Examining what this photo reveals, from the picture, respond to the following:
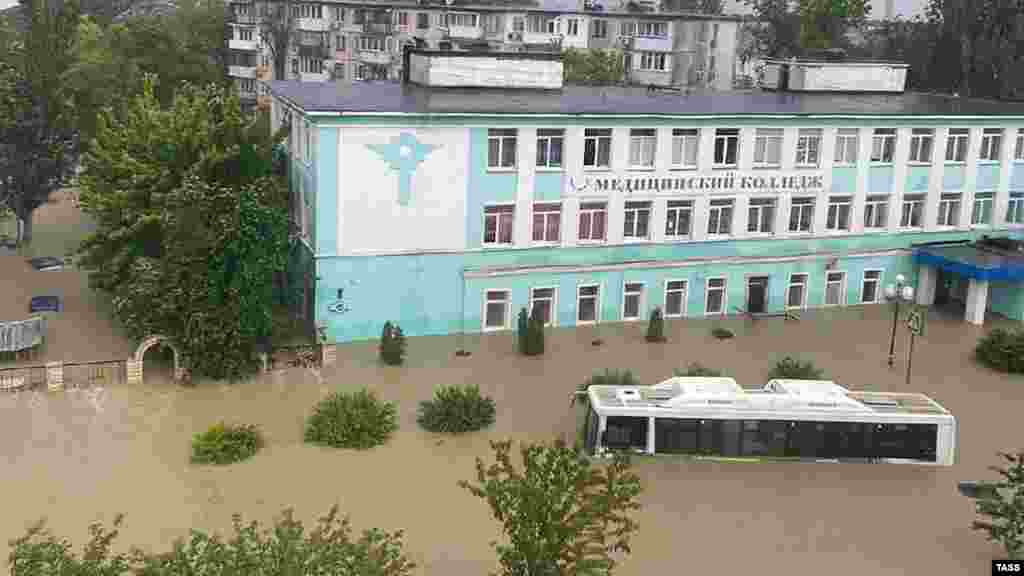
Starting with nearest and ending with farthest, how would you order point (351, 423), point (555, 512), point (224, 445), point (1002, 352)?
point (555, 512)
point (224, 445)
point (351, 423)
point (1002, 352)

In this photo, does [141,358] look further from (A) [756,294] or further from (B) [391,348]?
(A) [756,294]

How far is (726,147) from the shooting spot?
116 feet

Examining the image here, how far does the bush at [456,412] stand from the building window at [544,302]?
25.8 feet

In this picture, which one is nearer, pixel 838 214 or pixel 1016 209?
pixel 838 214

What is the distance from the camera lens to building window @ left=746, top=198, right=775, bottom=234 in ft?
119

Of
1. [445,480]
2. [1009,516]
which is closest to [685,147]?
[445,480]

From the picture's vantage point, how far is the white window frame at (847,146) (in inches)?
1444

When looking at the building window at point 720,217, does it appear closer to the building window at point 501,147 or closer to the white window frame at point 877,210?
the white window frame at point 877,210

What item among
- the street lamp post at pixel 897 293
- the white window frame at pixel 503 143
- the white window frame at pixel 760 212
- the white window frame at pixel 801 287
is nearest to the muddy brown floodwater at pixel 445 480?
the street lamp post at pixel 897 293

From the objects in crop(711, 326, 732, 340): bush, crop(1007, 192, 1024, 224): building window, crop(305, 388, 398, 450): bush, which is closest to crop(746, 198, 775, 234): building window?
crop(711, 326, 732, 340): bush

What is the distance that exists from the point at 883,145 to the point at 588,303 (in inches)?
475

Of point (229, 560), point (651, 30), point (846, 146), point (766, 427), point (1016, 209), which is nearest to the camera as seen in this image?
point (229, 560)

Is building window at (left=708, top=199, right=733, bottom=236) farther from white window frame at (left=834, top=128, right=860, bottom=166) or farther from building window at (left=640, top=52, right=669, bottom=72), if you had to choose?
building window at (left=640, top=52, right=669, bottom=72)

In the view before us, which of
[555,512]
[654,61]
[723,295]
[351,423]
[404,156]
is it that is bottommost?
[351,423]
